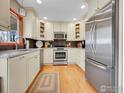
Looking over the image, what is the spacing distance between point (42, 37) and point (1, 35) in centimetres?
345

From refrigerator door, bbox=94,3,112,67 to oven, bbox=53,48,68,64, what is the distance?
3943mm

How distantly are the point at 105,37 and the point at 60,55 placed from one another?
4.38m

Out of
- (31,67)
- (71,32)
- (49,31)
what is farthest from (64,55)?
(31,67)

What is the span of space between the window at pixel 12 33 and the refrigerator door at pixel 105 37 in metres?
2.37

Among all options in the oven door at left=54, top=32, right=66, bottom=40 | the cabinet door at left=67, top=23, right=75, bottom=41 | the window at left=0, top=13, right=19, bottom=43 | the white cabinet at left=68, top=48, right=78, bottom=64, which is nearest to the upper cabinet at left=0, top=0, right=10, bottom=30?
the window at left=0, top=13, right=19, bottom=43

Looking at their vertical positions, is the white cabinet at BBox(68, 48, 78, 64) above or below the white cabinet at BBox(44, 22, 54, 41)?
below

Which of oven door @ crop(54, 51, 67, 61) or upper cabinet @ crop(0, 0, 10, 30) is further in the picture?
oven door @ crop(54, 51, 67, 61)

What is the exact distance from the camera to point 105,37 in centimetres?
204

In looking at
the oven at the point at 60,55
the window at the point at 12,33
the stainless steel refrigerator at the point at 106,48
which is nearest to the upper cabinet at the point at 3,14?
the window at the point at 12,33

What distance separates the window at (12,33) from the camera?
3.30 metres

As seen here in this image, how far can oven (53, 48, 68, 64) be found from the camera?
622 centimetres

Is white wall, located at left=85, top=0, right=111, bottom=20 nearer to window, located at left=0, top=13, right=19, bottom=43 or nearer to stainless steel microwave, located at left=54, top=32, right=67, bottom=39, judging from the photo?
window, located at left=0, top=13, right=19, bottom=43

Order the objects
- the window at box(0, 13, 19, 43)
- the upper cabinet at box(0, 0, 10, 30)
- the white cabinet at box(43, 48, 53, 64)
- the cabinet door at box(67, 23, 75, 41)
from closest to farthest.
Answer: the upper cabinet at box(0, 0, 10, 30) < the window at box(0, 13, 19, 43) < the white cabinet at box(43, 48, 53, 64) < the cabinet door at box(67, 23, 75, 41)

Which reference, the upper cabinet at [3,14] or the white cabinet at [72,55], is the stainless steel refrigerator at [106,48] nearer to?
the upper cabinet at [3,14]
